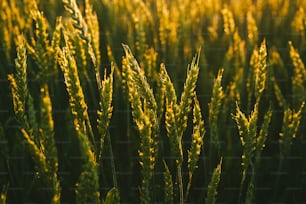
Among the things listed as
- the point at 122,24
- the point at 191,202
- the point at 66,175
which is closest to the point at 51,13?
the point at 122,24

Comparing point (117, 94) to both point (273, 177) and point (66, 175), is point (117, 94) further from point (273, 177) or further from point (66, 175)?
point (273, 177)

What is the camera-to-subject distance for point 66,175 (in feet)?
3.45

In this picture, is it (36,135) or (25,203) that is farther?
(25,203)

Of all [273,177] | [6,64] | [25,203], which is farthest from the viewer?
[6,64]

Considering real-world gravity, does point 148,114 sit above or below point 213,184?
above

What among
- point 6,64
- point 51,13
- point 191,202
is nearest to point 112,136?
point 191,202

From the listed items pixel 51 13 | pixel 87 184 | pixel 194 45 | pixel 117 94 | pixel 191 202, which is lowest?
pixel 191 202

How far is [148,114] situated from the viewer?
2.41ft

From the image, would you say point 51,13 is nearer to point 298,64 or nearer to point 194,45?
point 194,45

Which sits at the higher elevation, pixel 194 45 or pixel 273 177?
pixel 194 45

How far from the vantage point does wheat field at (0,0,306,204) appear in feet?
2.35

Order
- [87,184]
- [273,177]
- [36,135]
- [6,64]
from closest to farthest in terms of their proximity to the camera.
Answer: [87,184] < [36,135] < [273,177] < [6,64]

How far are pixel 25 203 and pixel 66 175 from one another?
106 millimetres

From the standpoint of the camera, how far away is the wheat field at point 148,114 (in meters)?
0.72
